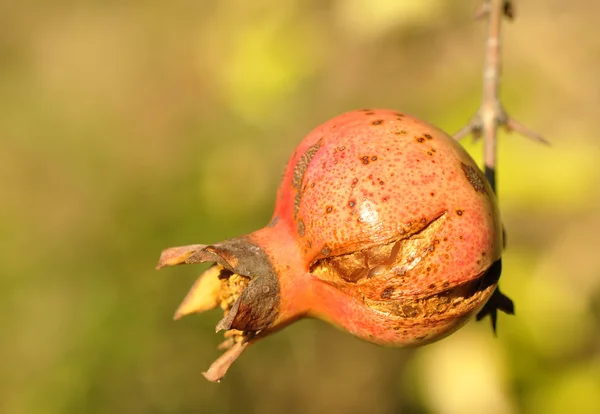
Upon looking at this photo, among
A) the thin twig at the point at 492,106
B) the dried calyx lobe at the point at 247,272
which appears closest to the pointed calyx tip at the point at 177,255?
the dried calyx lobe at the point at 247,272

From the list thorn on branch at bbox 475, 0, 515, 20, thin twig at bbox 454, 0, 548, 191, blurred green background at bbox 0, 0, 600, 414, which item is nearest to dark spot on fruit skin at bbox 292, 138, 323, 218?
thin twig at bbox 454, 0, 548, 191

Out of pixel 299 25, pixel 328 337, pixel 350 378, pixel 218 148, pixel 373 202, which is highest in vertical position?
pixel 299 25

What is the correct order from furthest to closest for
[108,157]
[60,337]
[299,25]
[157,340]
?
1. [108,157]
2. [299,25]
3. [60,337]
4. [157,340]

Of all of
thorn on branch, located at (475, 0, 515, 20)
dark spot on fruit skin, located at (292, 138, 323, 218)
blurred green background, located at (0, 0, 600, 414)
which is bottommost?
blurred green background, located at (0, 0, 600, 414)

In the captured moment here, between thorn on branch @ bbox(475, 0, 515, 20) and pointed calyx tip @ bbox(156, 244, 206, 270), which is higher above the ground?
thorn on branch @ bbox(475, 0, 515, 20)

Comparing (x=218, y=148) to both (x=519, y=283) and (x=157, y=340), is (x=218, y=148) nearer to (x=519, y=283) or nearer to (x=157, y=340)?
(x=157, y=340)

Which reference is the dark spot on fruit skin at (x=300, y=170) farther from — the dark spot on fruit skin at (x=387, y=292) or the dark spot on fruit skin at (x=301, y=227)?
the dark spot on fruit skin at (x=387, y=292)

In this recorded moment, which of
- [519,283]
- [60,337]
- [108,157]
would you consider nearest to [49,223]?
[108,157]

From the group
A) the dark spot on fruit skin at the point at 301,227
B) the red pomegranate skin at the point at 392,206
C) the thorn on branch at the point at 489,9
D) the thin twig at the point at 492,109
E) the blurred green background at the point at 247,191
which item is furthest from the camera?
the blurred green background at the point at 247,191

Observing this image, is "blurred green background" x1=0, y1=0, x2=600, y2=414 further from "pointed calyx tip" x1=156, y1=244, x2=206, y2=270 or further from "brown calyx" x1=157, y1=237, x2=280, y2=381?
"pointed calyx tip" x1=156, y1=244, x2=206, y2=270
